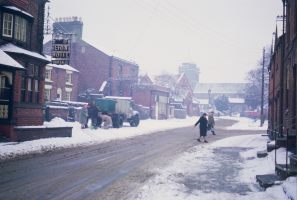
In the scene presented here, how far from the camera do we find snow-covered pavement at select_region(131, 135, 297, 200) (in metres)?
7.20

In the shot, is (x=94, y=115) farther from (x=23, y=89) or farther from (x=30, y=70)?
(x=23, y=89)

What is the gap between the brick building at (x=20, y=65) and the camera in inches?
628

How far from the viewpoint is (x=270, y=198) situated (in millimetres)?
6914

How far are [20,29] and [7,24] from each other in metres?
1.00

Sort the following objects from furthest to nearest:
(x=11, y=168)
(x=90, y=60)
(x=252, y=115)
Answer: (x=252, y=115), (x=90, y=60), (x=11, y=168)

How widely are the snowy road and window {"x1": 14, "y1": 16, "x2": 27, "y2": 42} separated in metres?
8.80

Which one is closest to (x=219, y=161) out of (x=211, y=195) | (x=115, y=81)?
(x=211, y=195)

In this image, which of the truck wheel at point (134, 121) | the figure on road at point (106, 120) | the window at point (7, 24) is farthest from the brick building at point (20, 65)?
the truck wheel at point (134, 121)

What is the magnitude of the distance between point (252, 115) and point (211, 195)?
6345cm

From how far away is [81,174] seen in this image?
9.38 meters

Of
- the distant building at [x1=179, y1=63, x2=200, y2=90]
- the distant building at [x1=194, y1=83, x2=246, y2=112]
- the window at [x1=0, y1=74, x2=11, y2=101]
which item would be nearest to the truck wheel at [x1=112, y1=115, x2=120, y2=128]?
the window at [x1=0, y1=74, x2=11, y2=101]

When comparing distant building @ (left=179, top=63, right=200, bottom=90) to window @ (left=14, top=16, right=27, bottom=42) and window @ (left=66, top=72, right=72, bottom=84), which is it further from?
window @ (left=14, top=16, right=27, bottom=42)

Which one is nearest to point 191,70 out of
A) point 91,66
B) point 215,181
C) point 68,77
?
point 91,66

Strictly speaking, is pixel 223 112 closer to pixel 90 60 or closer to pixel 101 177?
pixel 90 60
